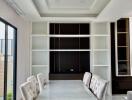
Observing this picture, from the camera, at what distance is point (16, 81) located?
17.7 ft

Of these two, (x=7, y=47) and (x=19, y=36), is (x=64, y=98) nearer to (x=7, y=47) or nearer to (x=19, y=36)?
(x=7, y=47)

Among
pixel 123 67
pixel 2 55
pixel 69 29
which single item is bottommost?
pixel 123 67

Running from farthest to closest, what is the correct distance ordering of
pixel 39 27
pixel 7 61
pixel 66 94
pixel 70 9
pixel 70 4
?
1. pixel 39 27
2. pixel 70 9
3. pixel 70 4
4. pixel 7 61
5. pixel 66 94

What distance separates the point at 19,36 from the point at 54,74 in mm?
1591

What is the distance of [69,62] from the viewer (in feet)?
22.1

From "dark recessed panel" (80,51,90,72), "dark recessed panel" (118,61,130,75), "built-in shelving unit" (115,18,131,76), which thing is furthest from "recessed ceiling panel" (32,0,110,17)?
"dark recessed panel" (118,61,130,75)

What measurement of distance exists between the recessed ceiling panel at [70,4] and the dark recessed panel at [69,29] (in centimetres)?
118

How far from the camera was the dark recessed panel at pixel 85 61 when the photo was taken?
6.76 m

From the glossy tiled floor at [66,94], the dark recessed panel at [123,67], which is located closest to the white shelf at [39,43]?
the dark recessed panel at [123,67]

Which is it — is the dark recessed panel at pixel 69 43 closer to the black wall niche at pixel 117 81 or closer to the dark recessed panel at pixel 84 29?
the dark recessed panel at pixel 84 29

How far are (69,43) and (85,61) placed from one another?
808 mm

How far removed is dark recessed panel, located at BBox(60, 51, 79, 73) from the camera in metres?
6.71

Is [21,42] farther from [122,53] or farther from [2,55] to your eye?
[122,53]

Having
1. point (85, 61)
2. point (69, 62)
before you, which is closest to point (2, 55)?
point (69, 62)
